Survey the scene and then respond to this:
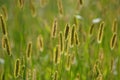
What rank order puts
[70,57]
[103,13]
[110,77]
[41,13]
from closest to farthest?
[70,57] → [110,77] → [103,13] → [41,13]

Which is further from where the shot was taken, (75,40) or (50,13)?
(50,13)

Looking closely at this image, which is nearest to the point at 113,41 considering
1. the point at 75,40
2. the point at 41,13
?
the point at 75,40

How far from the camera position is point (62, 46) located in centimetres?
174

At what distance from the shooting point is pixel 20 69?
5.90 feet

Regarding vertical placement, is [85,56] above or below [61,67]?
below

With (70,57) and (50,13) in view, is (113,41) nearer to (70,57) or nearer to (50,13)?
(70,57)

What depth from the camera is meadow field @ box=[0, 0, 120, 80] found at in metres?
1.78

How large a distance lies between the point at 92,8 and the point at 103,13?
0.61 metres

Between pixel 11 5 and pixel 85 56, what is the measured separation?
6.25 feet

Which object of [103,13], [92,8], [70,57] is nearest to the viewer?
[70,57]

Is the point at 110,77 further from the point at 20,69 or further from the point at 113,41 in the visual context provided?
the point at 20,69

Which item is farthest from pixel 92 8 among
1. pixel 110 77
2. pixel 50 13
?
pixel 110 77

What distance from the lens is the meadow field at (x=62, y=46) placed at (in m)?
1.78

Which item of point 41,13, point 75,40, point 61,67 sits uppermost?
point 75,40
